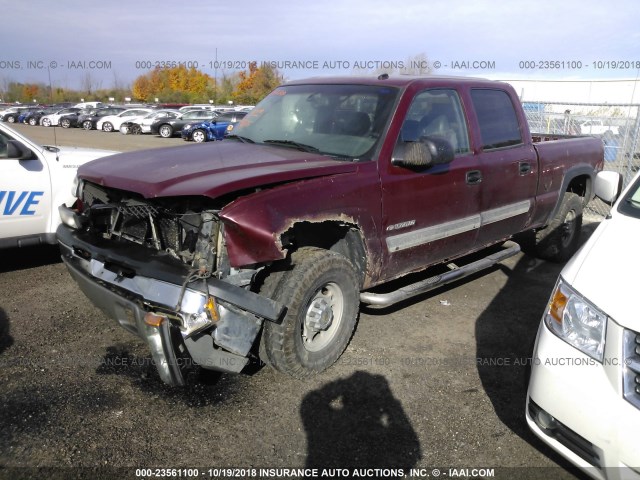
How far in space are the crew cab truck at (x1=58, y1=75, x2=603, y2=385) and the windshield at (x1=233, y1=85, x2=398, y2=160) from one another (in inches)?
0.5

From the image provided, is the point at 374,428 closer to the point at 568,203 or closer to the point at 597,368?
the point at 597,368

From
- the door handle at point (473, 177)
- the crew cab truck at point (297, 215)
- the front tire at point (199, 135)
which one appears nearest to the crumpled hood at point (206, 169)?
the crew cab truck at point (297, 215)

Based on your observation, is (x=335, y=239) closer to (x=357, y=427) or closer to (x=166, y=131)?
(x=357, y=427)

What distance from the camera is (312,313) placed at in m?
3.40

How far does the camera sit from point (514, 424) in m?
3.07

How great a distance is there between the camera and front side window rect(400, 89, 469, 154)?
3930 millimetres

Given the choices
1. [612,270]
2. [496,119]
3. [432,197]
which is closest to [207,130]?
[496,119]

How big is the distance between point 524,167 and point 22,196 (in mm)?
A: 4873

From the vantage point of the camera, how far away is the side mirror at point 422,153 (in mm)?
3576

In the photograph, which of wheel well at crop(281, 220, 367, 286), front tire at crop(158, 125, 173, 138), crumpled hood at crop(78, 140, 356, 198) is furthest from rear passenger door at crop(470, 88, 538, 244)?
front tire at crop(158, 125, 173, 138)

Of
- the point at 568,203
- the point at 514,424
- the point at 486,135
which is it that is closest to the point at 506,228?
the point at 486,135

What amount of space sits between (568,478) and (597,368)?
783 millimetres

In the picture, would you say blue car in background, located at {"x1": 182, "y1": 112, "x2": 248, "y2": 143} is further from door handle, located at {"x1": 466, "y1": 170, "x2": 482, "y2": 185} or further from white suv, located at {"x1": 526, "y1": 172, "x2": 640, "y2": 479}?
white suv, located at {"x1": 526, "y1": 172, "x2": 640, "y2": 479}

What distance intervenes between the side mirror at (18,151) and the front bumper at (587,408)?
4848 millimetres
